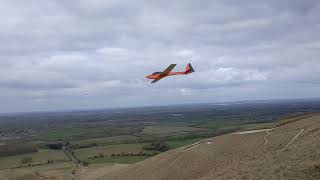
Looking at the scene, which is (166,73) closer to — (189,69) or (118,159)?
(189,69)

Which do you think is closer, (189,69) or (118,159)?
(189,69)

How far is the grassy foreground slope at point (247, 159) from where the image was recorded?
25.4 meters

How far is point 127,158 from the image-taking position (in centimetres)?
8456

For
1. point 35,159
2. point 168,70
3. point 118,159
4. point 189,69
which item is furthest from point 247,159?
point 35,159

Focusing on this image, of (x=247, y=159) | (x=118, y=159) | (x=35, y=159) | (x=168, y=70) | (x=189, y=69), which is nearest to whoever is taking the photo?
(x=247, y=159)

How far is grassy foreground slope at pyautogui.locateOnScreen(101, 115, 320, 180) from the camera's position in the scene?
83.3 ft

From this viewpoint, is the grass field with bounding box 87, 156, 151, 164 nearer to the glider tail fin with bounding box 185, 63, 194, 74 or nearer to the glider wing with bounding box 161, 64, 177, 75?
the glider tail fin with bounding box 185, 63, 194, 74

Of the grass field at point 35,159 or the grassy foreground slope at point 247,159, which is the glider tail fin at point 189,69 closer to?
the grassy foreground slope at point 247,159

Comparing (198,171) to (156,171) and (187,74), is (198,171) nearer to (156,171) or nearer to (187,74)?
(156,171)

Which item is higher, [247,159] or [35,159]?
[247,159]

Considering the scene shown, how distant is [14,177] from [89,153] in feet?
122

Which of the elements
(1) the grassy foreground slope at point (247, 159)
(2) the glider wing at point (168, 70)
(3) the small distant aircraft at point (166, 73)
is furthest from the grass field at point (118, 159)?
(2) the glider wing at point (168, 70)

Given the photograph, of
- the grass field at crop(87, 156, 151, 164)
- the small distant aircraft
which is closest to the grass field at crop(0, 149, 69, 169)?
the grass field at crop(87, 156, 151, 164)

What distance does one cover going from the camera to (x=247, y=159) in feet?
108
